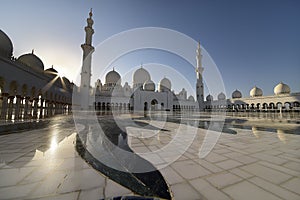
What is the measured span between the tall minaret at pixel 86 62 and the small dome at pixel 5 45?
969 centimetres

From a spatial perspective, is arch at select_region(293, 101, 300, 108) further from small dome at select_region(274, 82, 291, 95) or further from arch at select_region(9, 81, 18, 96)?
arch at select_region(9, 81, 18, 96)

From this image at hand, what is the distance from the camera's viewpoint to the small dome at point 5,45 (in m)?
13.9

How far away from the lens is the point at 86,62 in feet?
79.2

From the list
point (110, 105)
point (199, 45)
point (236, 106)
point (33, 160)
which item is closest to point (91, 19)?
point (110, 105)

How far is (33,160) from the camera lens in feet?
7.81

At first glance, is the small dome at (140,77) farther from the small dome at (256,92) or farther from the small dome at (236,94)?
the small dome at (256,92)

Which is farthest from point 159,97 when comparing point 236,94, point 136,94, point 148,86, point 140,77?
point 236,94

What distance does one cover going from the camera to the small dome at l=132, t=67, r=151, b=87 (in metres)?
38.5

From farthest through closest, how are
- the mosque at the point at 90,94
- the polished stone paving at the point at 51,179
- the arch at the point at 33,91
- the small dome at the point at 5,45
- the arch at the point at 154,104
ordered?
the arch at the point at 154,104
the arch at the point at 33,91
the small dome at the point at 5,45
the mosque at the point at 90,94
the polished stone paving at the point at 51,179

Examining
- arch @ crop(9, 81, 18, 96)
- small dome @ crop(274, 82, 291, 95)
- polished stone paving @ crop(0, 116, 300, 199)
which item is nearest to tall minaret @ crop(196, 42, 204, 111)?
small dome @ crop(274, 82, 291, 95)

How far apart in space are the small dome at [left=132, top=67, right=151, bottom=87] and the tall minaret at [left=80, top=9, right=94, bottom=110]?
14819 millimetres

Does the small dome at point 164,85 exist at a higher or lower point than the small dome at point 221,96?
higher

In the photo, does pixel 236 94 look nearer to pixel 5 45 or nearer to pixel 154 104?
pixel 154 104

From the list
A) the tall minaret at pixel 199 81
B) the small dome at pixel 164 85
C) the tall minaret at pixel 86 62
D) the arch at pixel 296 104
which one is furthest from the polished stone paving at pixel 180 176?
the small dome at pixel 164 85
